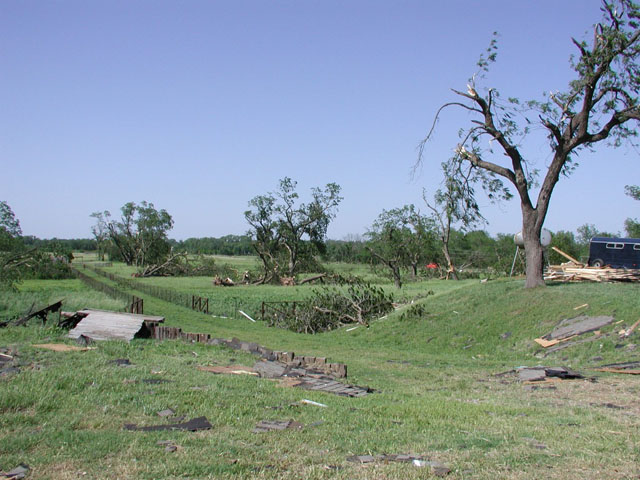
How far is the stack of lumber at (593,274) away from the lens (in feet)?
73.7

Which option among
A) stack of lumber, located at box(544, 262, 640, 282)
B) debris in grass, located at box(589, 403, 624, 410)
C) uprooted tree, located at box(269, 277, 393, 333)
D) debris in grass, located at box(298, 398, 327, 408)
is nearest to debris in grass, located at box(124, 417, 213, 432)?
debris in grass, located at box(298, 398, 327, 408)

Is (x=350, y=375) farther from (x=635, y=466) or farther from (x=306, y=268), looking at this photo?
(x=306, y=268)

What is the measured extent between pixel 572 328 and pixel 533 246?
238 inches

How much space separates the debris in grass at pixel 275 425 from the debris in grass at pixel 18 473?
7.56 ft

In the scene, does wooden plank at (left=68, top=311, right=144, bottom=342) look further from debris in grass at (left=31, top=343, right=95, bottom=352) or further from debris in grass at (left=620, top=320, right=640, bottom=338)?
debris in grass at (left=620, top=320, right=640, bottom=338)

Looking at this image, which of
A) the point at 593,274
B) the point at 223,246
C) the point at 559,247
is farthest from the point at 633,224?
the point at 223,246

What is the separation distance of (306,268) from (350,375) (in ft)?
183

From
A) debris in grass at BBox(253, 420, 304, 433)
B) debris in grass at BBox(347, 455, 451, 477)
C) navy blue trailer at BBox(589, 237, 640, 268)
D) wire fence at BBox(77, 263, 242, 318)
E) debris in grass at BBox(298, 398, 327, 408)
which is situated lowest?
wire fence at BBox(77, 263, 242, 318)

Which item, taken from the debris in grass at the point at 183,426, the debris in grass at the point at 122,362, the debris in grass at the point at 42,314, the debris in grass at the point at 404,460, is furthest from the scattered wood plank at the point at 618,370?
the debris in grass at the point at 42,314

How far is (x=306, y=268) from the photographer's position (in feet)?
222

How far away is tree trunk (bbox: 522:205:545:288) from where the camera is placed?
862 inches

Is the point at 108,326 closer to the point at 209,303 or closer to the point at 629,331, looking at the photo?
the point at 629,331

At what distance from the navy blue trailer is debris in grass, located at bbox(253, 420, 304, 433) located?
24.7 metres

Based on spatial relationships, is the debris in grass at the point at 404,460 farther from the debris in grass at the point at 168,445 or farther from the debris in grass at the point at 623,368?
the debris in grass at the point at 623,368
